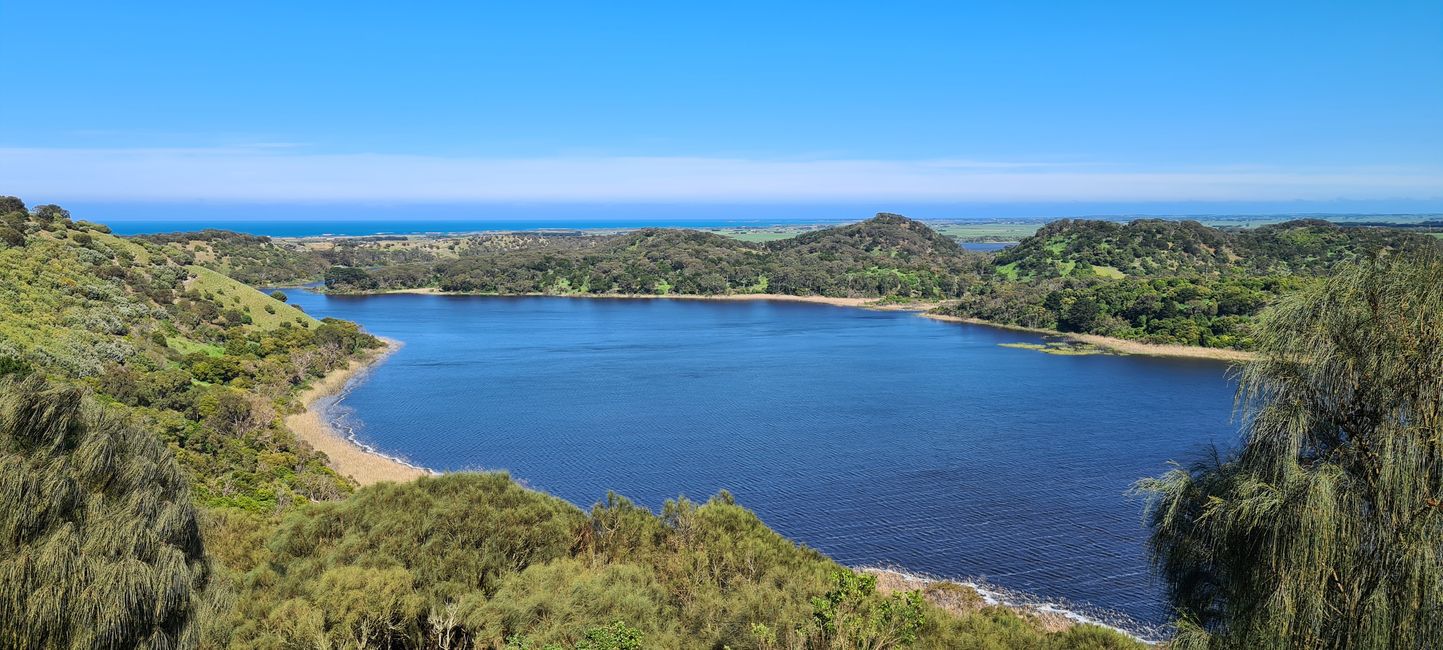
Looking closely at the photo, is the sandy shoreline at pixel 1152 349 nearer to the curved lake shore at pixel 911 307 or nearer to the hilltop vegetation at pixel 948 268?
the curved lake shore at pixel 911 307

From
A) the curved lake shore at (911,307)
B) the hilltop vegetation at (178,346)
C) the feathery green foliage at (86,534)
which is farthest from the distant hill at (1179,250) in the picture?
the feathery green foliage at (86,534)

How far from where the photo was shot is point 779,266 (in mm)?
167625

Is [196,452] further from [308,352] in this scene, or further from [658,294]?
[658,294]

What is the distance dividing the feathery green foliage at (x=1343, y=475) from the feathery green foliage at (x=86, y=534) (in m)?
14.1

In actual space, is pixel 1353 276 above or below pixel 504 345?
above

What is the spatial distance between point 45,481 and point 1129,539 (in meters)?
33.3

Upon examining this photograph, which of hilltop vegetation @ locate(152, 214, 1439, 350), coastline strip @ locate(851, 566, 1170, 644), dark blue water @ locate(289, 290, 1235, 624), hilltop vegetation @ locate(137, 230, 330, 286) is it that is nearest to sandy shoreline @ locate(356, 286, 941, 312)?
hilltop vegetation @ locate(152, 214, 1439, 350)

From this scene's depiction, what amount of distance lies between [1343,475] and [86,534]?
15.9 meters

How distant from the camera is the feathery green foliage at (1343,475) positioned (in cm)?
887

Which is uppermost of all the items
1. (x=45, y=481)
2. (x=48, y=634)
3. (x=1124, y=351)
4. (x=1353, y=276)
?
(x=1353, y=276)

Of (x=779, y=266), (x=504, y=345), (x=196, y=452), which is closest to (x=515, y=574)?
(x=196, y=452)

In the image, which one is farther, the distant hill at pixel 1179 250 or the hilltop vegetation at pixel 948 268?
the distant hill at pixel 1179 250

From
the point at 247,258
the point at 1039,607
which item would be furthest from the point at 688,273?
the point at 1039,607

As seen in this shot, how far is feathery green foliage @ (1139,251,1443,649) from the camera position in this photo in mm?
8867
